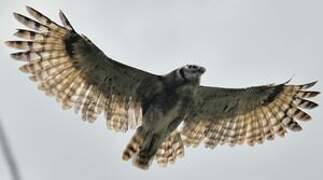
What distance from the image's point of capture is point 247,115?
16.4 meters

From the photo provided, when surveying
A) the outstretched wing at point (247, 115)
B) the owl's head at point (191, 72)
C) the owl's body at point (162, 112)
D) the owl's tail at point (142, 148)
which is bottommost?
the outstretched wing at point (247, 115)

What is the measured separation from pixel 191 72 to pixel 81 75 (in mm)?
2628

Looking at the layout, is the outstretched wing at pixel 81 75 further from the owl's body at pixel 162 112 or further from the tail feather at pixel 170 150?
the tail feather at pixel 170 150

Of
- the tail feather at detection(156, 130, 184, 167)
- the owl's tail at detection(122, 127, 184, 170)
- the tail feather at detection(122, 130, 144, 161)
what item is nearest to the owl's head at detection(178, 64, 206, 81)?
the owl's tail at detection(122, 127, 184, 170)

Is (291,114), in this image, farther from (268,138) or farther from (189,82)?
(189,82)

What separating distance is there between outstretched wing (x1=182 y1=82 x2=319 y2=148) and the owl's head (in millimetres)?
1942

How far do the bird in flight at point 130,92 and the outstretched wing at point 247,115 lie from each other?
3cm

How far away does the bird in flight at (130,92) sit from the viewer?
13.3 m

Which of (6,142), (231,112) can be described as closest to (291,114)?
(231,112)

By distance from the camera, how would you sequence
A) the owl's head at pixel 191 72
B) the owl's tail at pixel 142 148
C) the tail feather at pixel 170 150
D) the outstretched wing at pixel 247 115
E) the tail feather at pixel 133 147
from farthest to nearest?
1. the outstretched wing at pixel 247 115
2. the tail feather at pixel 170 150
3. the tail feather at pixel 133 147
4. the owl's tail at pixel 142 148
5. the owl's head at pixel 191 72

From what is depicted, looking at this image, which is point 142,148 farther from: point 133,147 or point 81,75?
point 81,75

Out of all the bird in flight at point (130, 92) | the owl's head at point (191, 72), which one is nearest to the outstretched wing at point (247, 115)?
the bird in flight at point (130, 92)

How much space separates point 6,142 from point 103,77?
11.2m

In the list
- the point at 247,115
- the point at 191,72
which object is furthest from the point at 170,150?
the point at 191,72
